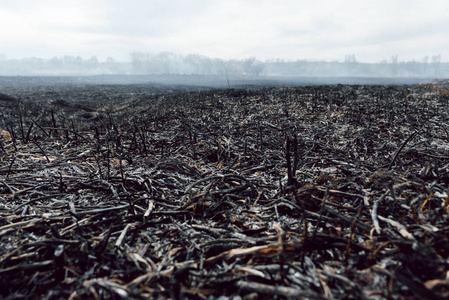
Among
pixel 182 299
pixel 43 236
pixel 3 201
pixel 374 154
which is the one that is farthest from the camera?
pixel 374 154

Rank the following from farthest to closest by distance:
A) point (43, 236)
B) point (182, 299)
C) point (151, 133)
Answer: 1. point (151, 133)
2. point (43, 236)
3. point (182, 299)

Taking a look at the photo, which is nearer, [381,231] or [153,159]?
[381,231]

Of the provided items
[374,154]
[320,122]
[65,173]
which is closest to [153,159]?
[65,173]

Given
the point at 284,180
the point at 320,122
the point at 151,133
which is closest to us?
the point at 284,180

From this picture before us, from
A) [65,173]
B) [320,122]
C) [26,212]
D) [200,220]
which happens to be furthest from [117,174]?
[320,122]

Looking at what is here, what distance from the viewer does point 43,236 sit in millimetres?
1853

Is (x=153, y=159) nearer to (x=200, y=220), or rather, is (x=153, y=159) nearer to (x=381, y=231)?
(x=200, y=220)

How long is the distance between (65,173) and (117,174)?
0.74 m

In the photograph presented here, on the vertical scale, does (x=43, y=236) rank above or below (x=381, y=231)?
below

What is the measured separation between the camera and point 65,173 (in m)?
3.20

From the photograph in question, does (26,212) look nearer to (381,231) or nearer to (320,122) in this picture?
(381,231)

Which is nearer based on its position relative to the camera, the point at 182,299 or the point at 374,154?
the point at 182,299

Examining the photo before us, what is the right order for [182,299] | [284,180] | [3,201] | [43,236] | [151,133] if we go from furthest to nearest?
1. [151,133]
2. [284,180]
3. [3,201]
4. [43,236]
5. [182,299]

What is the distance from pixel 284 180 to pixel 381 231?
4.49ft
